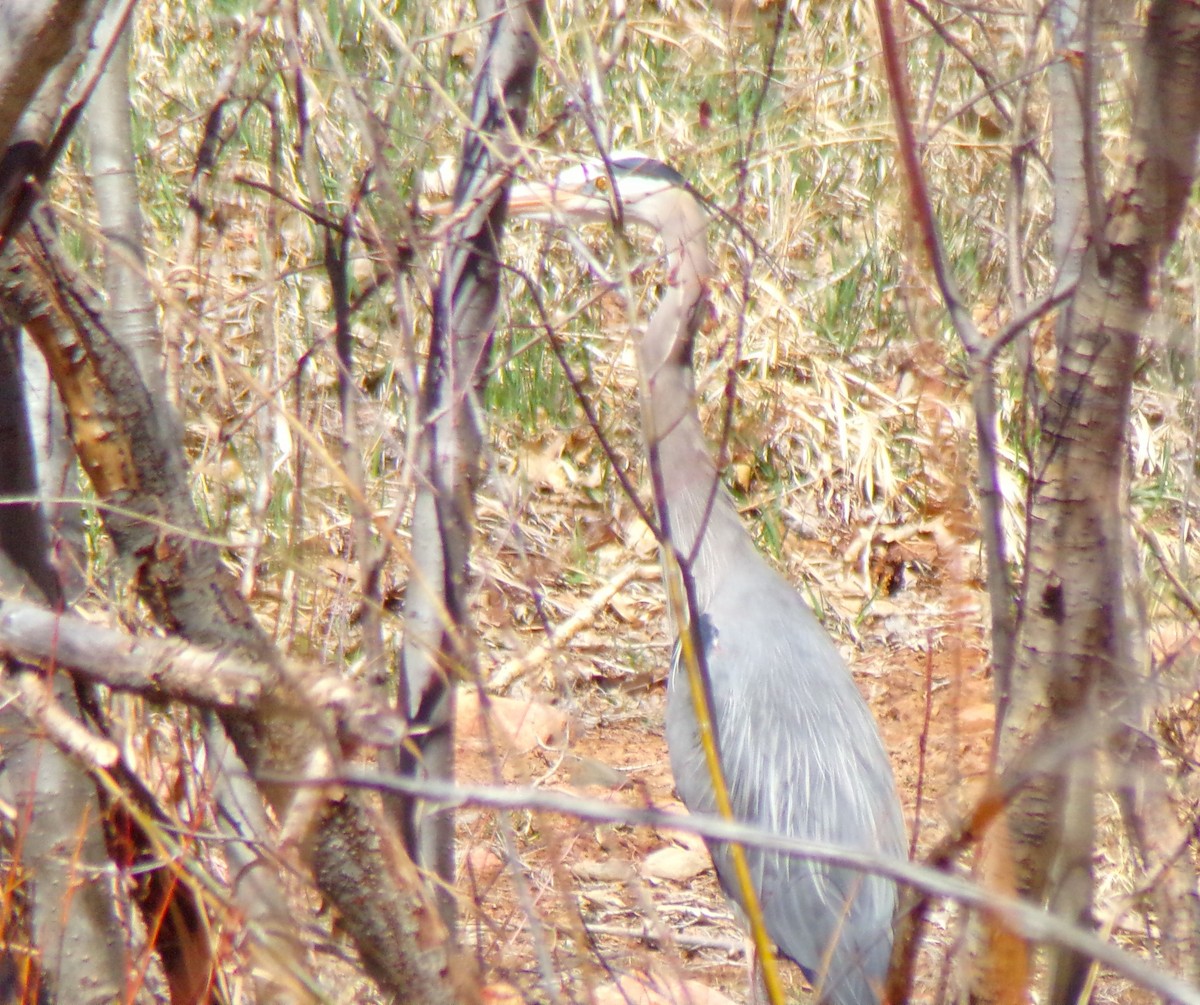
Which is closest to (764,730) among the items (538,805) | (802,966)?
(802,966)

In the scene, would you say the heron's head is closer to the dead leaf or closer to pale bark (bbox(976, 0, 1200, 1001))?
the dead leaf

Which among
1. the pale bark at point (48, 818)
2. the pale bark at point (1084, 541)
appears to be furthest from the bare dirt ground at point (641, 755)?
the pale bark at point (1084, 541)

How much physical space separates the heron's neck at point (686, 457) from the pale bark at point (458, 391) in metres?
0.95

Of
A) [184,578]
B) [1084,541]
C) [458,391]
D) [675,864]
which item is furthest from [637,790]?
[1084,541]

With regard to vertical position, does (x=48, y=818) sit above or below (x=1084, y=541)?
below

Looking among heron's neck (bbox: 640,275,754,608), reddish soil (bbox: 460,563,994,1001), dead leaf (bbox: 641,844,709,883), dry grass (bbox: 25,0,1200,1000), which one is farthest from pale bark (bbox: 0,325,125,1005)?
dead leaf (bbox: 641,844,709,883)

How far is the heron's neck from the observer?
281 centimetres

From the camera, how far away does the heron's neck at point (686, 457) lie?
2814 millimetres

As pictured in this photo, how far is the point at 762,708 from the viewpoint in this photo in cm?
284

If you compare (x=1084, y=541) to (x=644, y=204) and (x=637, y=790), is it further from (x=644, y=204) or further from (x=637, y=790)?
(x=644, y=204)

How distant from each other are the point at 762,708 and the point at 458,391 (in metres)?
1.36

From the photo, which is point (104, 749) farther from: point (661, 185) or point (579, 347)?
point (579, 347)

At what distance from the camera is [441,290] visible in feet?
5.81

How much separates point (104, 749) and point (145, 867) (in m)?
0.18
